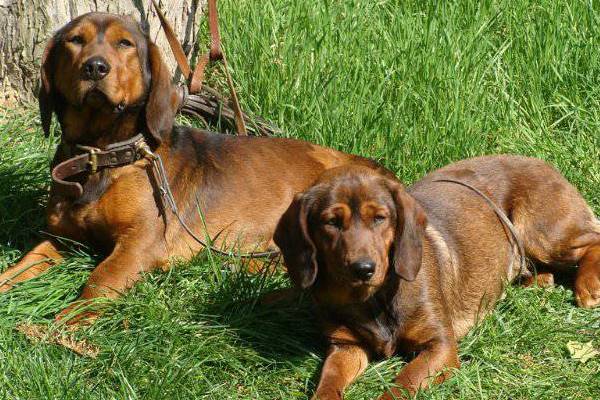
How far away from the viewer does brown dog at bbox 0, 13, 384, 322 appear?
5480 millimetres

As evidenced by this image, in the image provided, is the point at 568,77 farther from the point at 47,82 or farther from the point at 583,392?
the point at 47,82

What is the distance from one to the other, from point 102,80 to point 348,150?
6.87 ft

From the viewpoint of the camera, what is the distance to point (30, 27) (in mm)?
6684

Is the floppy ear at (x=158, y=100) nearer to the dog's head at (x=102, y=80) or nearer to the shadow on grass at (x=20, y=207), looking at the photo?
the dog's head at (x=102, y=80)

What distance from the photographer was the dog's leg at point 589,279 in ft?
18.5

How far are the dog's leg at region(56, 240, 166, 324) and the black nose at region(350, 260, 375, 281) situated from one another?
150 centimetres

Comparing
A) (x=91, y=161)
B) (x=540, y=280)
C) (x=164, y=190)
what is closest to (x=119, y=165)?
(x=91, y=161)

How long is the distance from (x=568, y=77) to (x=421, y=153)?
1.40 metres

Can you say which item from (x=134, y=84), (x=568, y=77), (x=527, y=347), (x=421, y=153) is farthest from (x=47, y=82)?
(x=568, y=77)

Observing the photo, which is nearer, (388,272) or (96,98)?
(388,272)

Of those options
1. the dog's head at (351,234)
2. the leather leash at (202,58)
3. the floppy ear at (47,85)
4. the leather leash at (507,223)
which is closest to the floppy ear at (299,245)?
the dog's head at (351,234)

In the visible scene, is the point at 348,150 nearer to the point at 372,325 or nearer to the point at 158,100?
the point at 158,100

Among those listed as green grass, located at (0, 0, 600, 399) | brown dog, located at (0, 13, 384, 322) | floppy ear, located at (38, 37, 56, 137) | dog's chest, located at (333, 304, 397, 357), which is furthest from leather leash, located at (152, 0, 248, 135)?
dog's chest, located at (333, 304, 397, 357)

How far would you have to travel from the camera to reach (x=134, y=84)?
561 cm
